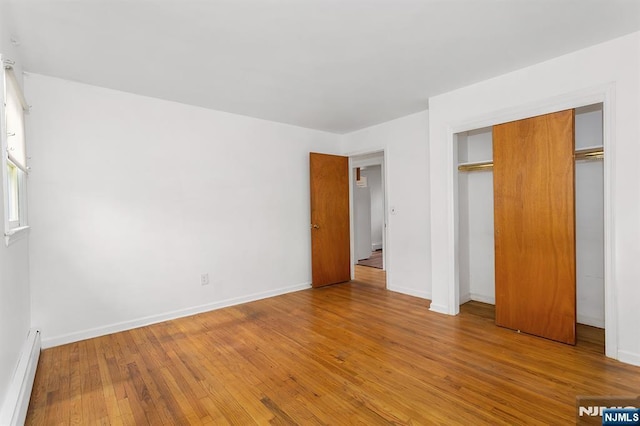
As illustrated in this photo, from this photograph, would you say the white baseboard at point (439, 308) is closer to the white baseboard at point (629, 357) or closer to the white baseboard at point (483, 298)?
the white baseboard at point (483, 298)

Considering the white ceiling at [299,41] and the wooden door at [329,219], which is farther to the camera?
the wooden door at [329,219]

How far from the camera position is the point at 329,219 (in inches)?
199

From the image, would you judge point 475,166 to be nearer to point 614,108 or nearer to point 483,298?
point 614,108

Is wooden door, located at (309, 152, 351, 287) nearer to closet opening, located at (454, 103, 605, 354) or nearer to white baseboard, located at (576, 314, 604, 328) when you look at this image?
closet opening, located at (454, 103, 605, 354)

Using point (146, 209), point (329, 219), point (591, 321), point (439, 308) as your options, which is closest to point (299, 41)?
point (146, 209)

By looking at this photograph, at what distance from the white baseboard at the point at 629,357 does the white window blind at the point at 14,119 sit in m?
4.80

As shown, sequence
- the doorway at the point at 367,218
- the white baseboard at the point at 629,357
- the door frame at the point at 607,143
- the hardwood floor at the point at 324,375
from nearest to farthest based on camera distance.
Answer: the hardwood floor at the point at 324,375, the white baseboard at the point at 629,357, the door frame at the point at 607,143, the doorway at the point at 367,218

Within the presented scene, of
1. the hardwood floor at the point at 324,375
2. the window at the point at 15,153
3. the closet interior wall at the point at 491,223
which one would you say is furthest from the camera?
the closet interior wall at the point at 491,223

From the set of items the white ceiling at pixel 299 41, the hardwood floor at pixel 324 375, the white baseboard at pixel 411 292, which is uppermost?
the white ceiling at pixel 299 41

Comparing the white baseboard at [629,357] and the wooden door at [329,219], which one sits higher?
the wooden door at [329,219]

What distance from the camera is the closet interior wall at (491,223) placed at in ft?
9.95

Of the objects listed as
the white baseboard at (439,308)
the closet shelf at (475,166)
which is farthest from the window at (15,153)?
the closet shelf at (475,166)

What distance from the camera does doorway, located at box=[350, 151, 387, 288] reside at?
5653mm

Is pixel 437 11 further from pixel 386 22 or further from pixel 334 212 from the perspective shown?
pixel 334 212
